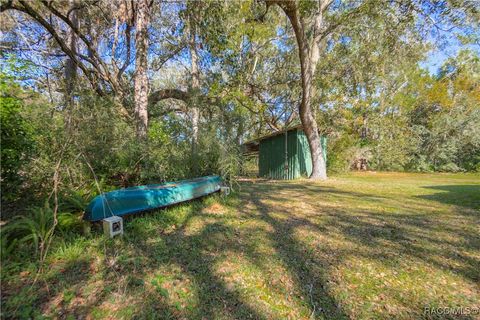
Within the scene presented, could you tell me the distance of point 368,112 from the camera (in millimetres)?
15320

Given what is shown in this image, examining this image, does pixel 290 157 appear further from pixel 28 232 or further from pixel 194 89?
pixel 28 232

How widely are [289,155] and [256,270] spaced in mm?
8772

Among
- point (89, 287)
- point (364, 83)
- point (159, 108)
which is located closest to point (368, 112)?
point (364, 83)

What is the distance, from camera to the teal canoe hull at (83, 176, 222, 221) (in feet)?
9.96

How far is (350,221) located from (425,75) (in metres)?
25.4

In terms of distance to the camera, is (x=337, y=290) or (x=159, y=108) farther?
(x=159, y=108)

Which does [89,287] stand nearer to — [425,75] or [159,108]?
[159,108]

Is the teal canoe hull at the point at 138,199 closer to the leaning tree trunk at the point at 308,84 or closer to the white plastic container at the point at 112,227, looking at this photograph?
the white plastic container at the point at 112,227

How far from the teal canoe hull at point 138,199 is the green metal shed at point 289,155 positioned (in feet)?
21.5

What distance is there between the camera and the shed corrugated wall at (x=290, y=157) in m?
10.7

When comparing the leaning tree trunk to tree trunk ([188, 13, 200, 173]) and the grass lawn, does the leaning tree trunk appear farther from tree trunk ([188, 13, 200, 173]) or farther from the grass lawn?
the grass lawn

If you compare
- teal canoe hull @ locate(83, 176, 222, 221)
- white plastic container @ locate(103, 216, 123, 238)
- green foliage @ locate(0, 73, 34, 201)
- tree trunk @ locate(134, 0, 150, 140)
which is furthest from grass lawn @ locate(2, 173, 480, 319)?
tree trunk @ locate(134, 0, 150, 140)

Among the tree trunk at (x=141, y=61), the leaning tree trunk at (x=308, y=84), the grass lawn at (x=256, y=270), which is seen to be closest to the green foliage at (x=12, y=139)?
the grass lawn at (x=256, y=270)

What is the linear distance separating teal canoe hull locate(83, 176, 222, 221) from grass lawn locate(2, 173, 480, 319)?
0.76ft
